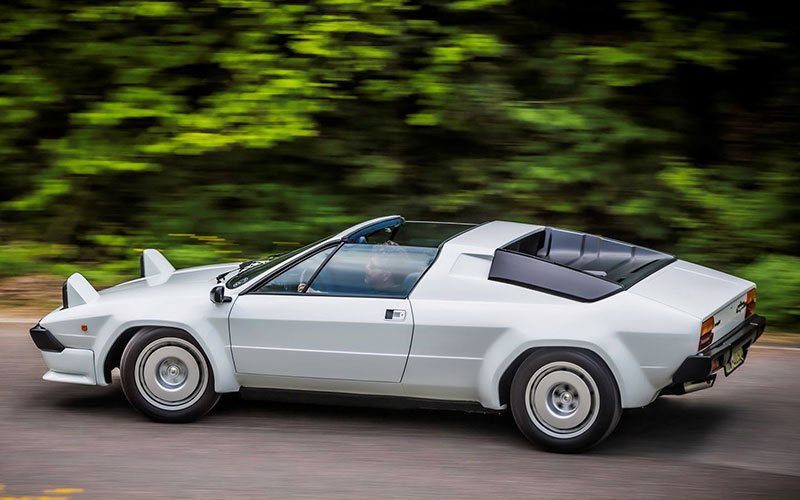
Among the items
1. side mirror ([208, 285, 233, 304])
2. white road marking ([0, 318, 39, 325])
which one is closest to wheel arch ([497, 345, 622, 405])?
side mirror ([208, 285, 233, 304])

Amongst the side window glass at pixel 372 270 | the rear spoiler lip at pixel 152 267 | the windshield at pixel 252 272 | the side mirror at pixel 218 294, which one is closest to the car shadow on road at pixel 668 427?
the side window glass at pixel 372 270

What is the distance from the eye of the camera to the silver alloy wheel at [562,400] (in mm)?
5220

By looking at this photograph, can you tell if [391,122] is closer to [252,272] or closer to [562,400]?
[252,272]

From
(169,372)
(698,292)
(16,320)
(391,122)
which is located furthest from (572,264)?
(391,122)

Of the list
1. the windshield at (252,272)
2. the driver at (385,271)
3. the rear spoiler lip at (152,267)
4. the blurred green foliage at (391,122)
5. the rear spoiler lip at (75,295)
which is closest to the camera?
the driver at (385,271)

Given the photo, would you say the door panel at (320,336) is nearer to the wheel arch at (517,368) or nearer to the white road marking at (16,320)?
the wheel arch at (517,368)

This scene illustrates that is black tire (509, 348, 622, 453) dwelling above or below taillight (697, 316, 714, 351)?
below

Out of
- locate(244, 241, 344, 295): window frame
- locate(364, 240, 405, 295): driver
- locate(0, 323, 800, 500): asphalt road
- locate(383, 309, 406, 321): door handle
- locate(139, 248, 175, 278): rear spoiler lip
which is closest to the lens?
locate(0, 323, 800, 500): asphalt road

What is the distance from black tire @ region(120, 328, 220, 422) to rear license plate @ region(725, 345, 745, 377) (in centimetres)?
315

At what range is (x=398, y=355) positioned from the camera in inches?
215

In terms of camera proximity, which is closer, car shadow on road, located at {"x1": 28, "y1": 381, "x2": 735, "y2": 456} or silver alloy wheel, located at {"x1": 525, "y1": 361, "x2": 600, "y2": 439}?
silver alloy wheel, located at {"x1": 525, "y1": 361, "x2": 600, "y2": 439}

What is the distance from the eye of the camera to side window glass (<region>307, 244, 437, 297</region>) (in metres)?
5.62

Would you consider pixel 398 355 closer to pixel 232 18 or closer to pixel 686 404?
pixel 686 404

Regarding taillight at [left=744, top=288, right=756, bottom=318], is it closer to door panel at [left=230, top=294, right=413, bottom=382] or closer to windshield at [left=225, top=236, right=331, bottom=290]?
door panel at [left=230, top=294, right=413, bottom=382]
